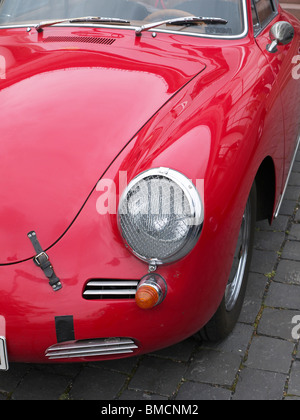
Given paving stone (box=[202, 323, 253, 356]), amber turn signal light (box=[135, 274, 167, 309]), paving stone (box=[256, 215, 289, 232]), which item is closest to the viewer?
amber turn signal light (box=[135, 274, 167, 309])

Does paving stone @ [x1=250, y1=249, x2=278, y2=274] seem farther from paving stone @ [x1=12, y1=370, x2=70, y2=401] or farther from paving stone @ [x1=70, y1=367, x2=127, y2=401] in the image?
paving stone @ [x1=12, y1=370, x2=70, y2=401]

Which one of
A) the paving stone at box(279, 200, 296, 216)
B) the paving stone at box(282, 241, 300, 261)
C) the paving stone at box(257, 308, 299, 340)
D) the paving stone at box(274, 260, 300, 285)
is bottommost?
the paving stone at box(257, 308, 299, 340)

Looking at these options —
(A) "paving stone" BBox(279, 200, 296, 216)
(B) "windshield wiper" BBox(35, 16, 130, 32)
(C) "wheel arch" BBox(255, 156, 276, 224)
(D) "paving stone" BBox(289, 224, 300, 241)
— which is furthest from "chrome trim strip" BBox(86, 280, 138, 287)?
(A) "paving stone" BBox(279, 200, 296, 216)

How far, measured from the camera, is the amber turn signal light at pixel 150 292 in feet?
6.43

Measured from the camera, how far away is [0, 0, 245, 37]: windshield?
9.89 ft

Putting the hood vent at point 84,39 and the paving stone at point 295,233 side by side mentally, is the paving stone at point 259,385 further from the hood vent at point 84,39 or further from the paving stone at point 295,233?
the hood vent at point 84,39

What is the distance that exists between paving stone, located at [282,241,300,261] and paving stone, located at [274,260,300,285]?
5 centimetres

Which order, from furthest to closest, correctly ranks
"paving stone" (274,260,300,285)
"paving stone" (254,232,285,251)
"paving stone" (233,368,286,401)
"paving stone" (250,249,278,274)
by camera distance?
"paving stone" (254,232,285,251) → "paving stone" (250,249,278,274) → "paving stone" (274,260,300,285) → "paving stone" (233,368,286,401)

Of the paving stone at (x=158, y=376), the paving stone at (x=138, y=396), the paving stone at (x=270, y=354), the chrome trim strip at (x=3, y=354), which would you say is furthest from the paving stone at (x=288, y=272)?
the chrome trim strip at (x=3, y=354)

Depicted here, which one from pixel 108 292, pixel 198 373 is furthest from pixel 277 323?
pixel 108 292

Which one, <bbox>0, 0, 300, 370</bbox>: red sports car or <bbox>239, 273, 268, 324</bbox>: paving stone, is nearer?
<bbox>0, 0, 300, 370</bbox>: red sports car

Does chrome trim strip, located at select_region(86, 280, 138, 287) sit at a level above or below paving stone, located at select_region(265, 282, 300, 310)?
above

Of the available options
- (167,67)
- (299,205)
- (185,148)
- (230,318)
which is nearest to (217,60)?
(167,67)

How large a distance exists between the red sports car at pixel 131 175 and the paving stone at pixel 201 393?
240 mm
